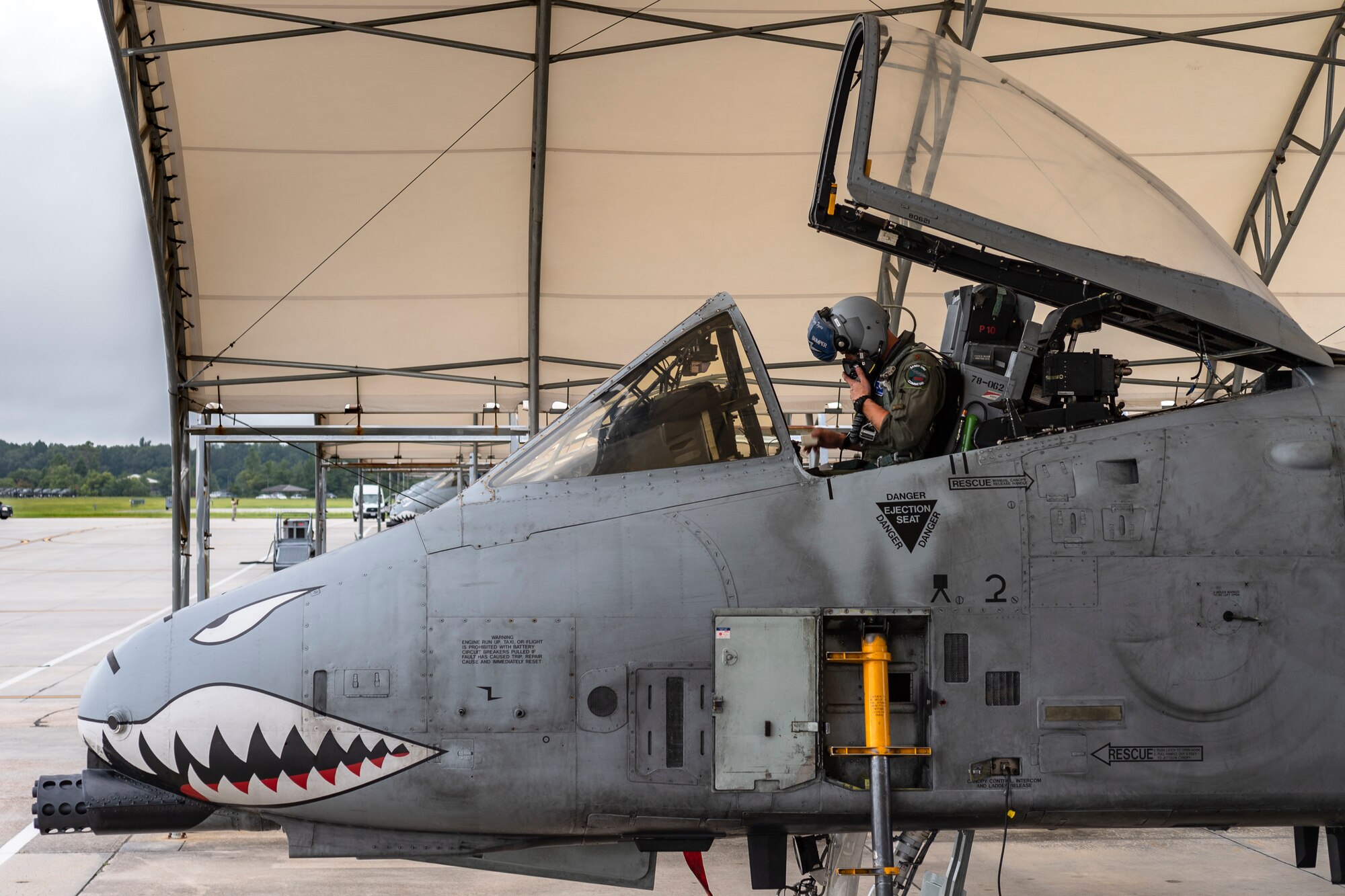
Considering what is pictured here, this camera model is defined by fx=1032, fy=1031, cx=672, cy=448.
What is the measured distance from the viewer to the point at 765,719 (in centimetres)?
356

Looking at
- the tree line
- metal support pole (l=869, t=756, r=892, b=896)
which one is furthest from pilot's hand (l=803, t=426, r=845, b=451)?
the tree line

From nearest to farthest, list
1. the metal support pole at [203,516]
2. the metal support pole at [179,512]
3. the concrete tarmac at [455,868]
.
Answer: the concrete tarmac at [455,868]
the metal support pole at [179,512]
the metal support pole at [203,516]

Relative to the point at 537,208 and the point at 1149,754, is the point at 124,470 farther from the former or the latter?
the point at 1149,754

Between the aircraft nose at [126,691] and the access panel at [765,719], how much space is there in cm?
193

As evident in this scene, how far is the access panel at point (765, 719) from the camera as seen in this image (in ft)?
11.7

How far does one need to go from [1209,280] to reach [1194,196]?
11020mm

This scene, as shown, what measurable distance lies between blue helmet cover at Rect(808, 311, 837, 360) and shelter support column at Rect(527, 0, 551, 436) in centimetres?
601

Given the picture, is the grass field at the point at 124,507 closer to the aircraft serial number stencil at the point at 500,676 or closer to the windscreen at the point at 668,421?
the windscreen at the point at 668,421

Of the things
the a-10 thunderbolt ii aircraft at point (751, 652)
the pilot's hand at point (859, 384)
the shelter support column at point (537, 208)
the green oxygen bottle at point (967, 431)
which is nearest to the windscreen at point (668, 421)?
the a-10 thunderbolt ii aircraft at point (751, 652)

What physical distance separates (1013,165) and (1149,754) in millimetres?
2394

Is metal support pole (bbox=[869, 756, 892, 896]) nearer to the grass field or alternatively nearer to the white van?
the white van

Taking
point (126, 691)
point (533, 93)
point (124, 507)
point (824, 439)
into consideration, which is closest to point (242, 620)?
point (126, 691)

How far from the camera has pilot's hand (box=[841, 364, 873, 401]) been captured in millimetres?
4766

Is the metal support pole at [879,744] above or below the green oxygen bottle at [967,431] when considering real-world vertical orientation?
below
